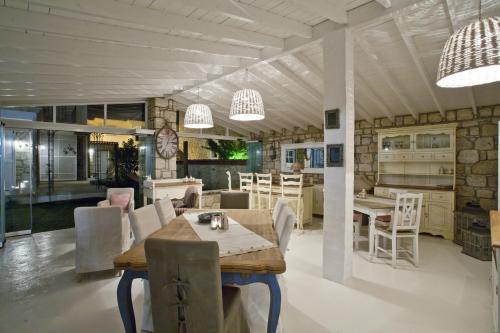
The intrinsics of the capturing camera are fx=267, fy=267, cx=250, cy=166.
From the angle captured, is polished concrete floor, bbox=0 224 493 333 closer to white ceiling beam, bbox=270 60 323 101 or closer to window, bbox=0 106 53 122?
window, bbox=0 106 53 122

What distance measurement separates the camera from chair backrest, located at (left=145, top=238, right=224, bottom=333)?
136 centimetres

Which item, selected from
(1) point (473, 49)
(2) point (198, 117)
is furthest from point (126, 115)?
(1) point (473, 49)

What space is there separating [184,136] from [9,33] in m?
4.40

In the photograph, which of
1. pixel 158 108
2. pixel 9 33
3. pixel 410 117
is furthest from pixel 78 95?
pixel 410 117

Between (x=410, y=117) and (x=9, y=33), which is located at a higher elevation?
(x=9, y=33)

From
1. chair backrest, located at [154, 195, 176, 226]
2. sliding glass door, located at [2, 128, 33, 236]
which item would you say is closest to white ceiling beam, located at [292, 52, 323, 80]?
chair backrest, located at [154, 195, 176, 226]

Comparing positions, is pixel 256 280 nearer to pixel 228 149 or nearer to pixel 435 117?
pixel 435 117

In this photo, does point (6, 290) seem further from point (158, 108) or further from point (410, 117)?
point (410, 117)

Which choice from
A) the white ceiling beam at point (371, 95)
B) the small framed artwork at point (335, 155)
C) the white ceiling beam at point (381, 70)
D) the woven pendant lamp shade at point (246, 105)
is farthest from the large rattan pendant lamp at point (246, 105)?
the white ceiling beam at point (371, 95)

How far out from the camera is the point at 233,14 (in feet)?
8.16

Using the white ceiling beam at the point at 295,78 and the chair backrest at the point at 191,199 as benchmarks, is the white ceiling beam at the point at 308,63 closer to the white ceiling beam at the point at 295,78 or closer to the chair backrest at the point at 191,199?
the white ceiling beam at the point at 295,78

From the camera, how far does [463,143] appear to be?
478 centimetres

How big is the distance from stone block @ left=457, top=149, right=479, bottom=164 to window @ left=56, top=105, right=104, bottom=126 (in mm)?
7078

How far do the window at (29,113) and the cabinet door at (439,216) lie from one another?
24.1 ft
